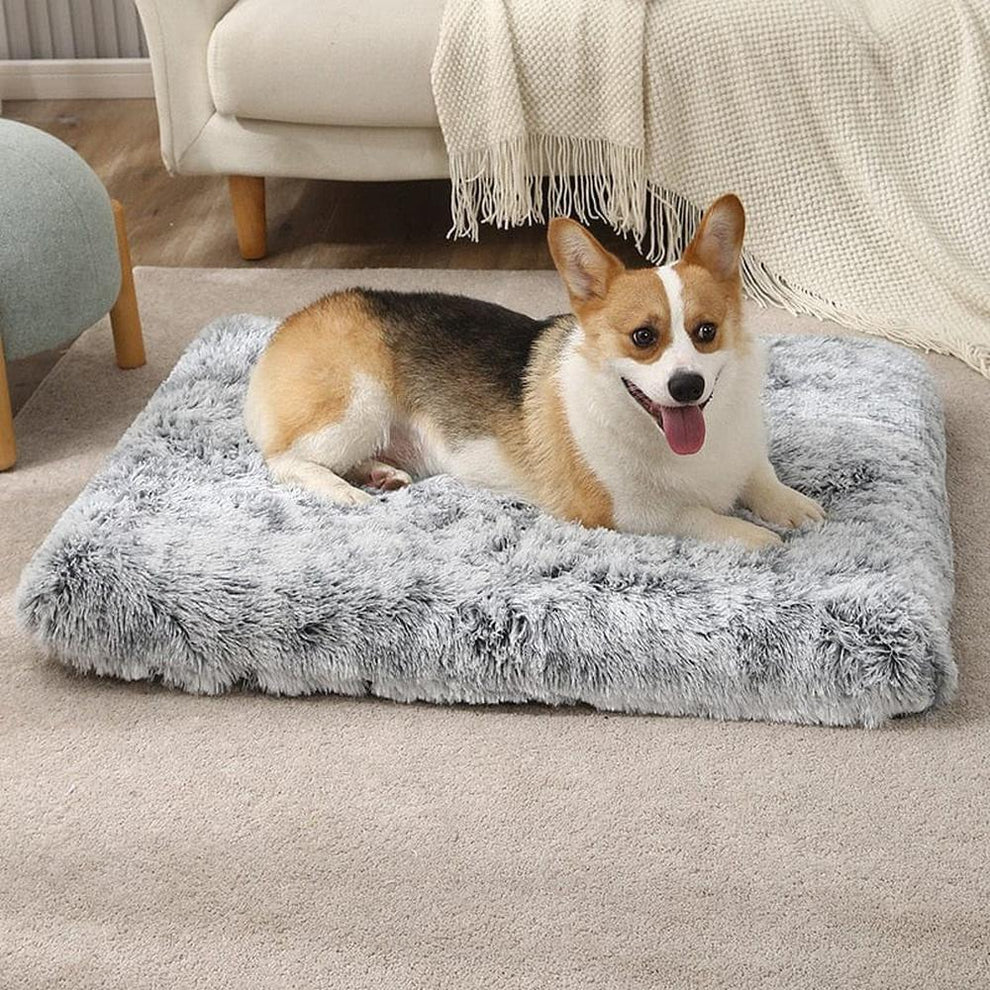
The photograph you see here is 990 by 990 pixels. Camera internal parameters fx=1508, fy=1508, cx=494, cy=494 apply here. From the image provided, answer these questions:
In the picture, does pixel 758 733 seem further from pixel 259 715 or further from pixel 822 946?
pixel 259 715

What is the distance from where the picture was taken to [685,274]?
1.85m

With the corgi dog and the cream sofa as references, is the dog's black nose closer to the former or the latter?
the corgi dog

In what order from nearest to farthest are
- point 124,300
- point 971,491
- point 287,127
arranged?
1. point 971,491
2. point 124,300
3. point 287,127

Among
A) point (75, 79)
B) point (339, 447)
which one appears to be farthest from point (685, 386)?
point (75, 79)

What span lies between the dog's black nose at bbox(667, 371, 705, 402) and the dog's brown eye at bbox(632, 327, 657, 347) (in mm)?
61

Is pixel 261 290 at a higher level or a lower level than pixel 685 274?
lower

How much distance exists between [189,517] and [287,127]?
4.07 ft

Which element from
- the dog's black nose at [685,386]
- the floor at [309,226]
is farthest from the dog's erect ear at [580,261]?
the floor at [309,226]

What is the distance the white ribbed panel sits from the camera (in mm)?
4227

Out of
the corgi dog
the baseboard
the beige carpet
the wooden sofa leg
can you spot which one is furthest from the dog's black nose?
the baseboard

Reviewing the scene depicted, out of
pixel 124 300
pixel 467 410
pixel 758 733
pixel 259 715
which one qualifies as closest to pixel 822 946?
pixel 758 733

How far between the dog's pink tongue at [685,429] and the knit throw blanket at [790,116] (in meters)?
1.02

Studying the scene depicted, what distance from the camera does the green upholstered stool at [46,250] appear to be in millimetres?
2326

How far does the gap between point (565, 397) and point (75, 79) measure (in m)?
2.84
